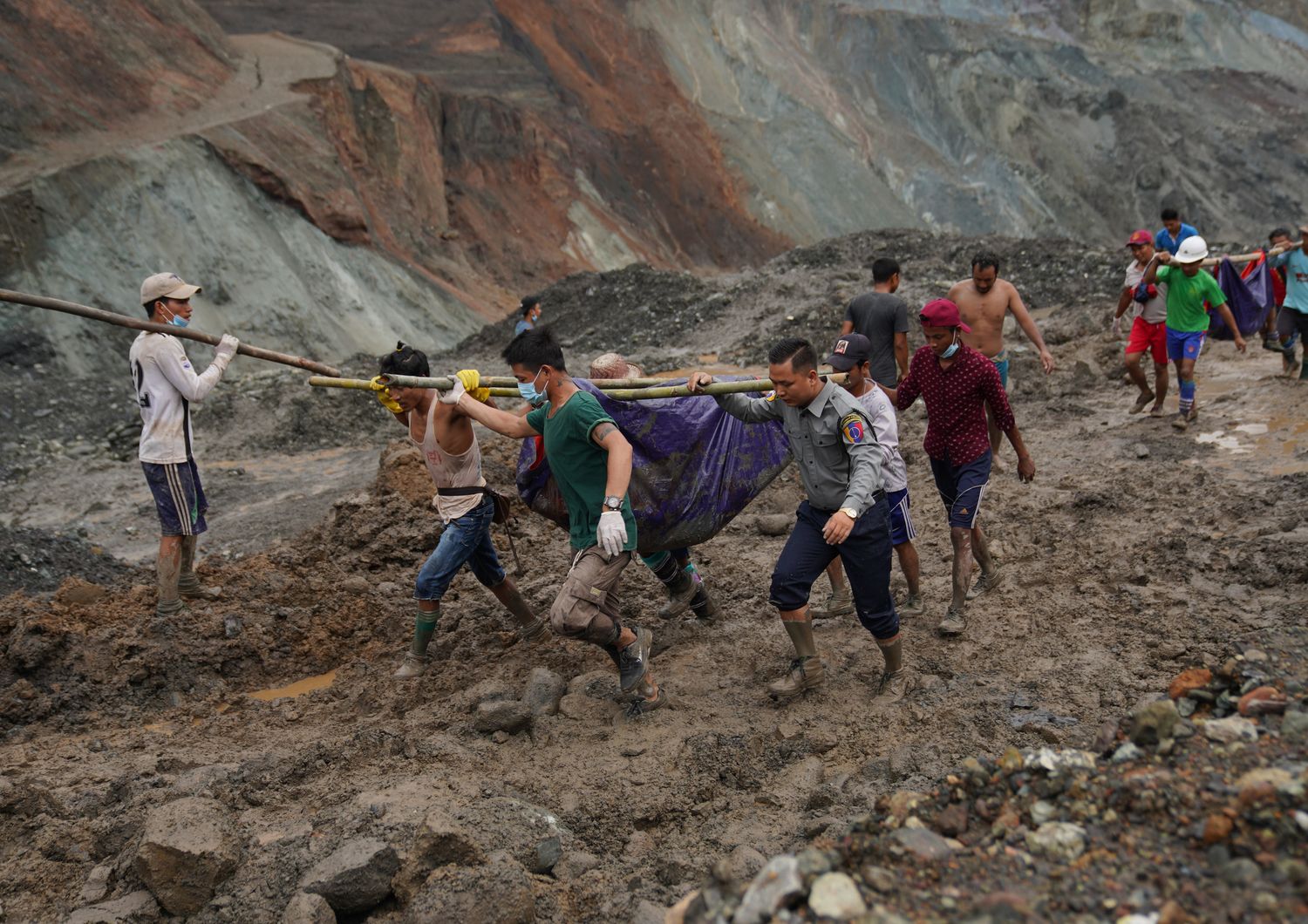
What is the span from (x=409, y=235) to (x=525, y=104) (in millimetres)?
7477

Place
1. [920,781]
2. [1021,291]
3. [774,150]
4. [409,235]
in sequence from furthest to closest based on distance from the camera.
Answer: [774,150], [409,235], [1021,291], [920,781]

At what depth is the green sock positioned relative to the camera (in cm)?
584

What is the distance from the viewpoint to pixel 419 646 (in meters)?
5.87

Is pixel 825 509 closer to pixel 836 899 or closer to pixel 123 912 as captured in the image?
pixel 836 899

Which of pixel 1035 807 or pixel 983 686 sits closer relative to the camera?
pixel 1035 807

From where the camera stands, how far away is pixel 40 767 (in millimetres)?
4828

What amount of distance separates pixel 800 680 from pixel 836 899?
232 cm

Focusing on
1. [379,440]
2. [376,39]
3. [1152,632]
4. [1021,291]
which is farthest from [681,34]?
[1152,632]

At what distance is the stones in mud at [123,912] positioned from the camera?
3604 millimetres

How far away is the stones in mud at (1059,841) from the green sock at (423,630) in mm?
3625

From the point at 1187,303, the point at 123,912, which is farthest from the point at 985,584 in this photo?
the point at 123,912

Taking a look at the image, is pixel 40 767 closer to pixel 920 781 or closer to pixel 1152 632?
pixel 920 781

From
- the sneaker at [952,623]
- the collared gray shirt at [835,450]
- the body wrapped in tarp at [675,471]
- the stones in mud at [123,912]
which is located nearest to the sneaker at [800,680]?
the collared gray shirt at [835,450]

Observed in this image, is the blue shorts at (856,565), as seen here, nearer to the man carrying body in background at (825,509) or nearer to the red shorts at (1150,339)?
the man carrying body in background at (825,509)
